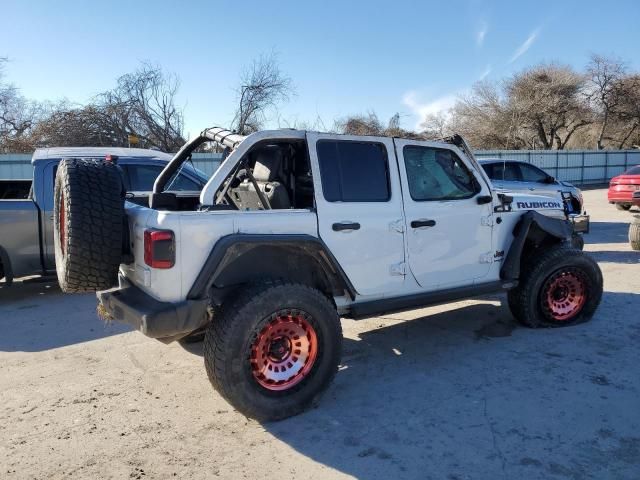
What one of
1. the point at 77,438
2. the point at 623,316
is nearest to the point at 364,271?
the point at 77,438

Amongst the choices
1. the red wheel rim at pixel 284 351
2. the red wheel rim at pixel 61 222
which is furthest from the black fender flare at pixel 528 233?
the red wheel rim at pixel 61 222

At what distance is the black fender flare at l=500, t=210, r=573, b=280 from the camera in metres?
4.90

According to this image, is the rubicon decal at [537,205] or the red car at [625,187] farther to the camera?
the red car at [625,187]

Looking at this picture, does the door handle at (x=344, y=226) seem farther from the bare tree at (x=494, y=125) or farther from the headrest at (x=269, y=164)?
the bare tree at (x=494, y=125)

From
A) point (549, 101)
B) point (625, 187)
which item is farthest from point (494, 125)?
point (625, 187)

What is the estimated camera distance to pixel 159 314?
3.20m

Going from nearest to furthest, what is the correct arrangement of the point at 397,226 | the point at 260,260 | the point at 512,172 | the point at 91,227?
the point at 91,227 → the point at 260,260 → the point at 397,226 → the point at 512,172

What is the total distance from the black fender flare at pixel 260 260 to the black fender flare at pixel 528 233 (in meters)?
1.78

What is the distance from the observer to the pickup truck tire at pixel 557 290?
202 inches

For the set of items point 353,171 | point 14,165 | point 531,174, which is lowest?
point 353,171

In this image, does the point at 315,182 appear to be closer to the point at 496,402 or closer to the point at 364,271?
the point at 364,271

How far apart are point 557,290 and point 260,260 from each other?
3311 millimetres

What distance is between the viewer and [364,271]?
400cm

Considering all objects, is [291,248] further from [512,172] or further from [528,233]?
[512,172]
